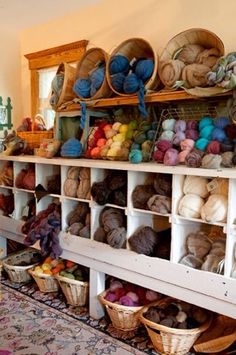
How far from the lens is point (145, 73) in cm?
198

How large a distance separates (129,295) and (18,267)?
99 centimetres

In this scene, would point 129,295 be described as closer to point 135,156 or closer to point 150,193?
point 150,193

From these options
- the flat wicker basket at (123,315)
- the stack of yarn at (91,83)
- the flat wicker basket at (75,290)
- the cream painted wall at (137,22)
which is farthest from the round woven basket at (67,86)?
the flat wicker basket at (123,315)

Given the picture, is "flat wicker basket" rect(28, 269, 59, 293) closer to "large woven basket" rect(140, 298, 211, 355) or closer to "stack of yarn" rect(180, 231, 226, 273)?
"large woven basket" rect(140, 298, 211, 355)

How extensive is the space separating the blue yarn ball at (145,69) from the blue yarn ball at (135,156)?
422 mm

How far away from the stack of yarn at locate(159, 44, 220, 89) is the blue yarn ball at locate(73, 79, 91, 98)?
53cm

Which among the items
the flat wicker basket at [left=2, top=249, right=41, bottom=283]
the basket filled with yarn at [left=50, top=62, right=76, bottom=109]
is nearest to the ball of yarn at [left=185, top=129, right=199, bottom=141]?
the basket filled with yarn at [left=50, top=62, right=76, bottom=109]

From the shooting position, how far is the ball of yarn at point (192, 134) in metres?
1.82

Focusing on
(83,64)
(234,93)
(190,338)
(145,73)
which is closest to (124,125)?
(145,73)

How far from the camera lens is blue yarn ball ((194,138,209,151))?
173 centimetres

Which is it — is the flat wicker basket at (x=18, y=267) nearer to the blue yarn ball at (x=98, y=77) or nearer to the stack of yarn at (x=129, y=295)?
the stack of yarn at (x=129, y=295)

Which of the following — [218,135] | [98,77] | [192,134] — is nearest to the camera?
[218,135]

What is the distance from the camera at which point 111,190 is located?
2.09m

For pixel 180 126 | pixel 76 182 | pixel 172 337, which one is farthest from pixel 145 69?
pixel 172 337
